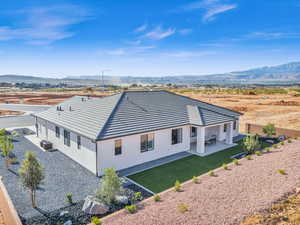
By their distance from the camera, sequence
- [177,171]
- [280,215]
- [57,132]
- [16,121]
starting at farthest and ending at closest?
[16,121] < [57,132] < [177,171] < [280,215]

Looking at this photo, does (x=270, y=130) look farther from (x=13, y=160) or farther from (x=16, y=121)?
(x=16, y=121)

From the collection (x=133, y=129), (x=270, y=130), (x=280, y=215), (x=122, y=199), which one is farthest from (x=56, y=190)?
(x=270, y=130)

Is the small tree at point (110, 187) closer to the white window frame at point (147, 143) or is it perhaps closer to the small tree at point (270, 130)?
the white window frame at point (147, 143)

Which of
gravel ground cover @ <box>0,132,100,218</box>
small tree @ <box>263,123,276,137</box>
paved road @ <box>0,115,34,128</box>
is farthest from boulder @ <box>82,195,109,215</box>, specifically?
paved road @ <box>0,115,34,128</box>

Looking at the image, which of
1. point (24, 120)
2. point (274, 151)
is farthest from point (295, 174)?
point (24, 120)

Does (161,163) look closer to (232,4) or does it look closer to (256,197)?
(256,197)

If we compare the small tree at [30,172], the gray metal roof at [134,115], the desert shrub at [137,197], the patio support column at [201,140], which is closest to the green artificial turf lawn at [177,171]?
the patio support column at [201,140]
